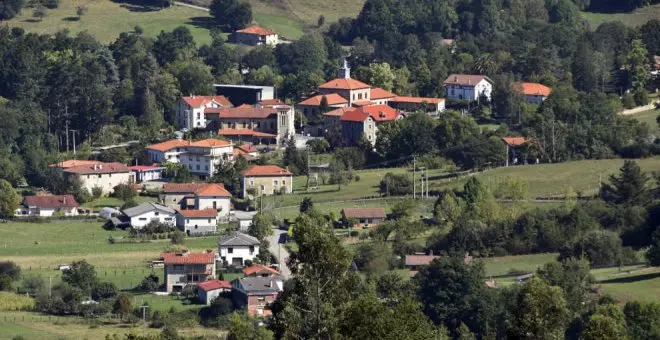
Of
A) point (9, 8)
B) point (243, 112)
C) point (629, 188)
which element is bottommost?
point (243, 112)

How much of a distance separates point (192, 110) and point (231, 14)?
679 inches

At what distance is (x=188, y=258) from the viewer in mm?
49250

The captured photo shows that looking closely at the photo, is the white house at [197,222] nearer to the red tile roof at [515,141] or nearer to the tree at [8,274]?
the tree at [8,274]

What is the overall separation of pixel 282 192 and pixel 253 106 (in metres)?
10.9

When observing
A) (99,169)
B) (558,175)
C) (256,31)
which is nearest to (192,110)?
(99,169)

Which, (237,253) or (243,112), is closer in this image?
(237,253)

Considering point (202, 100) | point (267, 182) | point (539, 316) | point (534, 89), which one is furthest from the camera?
point (534, 89)

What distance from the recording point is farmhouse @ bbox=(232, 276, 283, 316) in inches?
1826

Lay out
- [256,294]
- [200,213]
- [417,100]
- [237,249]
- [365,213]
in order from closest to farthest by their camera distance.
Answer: [256,294]
[237,249]
[365,213]
[200,213]
[417,100]

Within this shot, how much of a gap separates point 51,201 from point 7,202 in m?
1.56

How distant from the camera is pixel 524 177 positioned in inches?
2340

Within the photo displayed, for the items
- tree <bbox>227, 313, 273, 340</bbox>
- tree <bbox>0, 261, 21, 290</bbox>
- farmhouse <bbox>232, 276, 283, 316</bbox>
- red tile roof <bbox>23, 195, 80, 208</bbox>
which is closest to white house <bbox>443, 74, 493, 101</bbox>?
red tile roof <bbox>23, 195, 80, 208</bbox>

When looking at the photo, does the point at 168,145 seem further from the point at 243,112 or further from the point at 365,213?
the point at 365,213

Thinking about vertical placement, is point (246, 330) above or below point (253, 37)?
above
